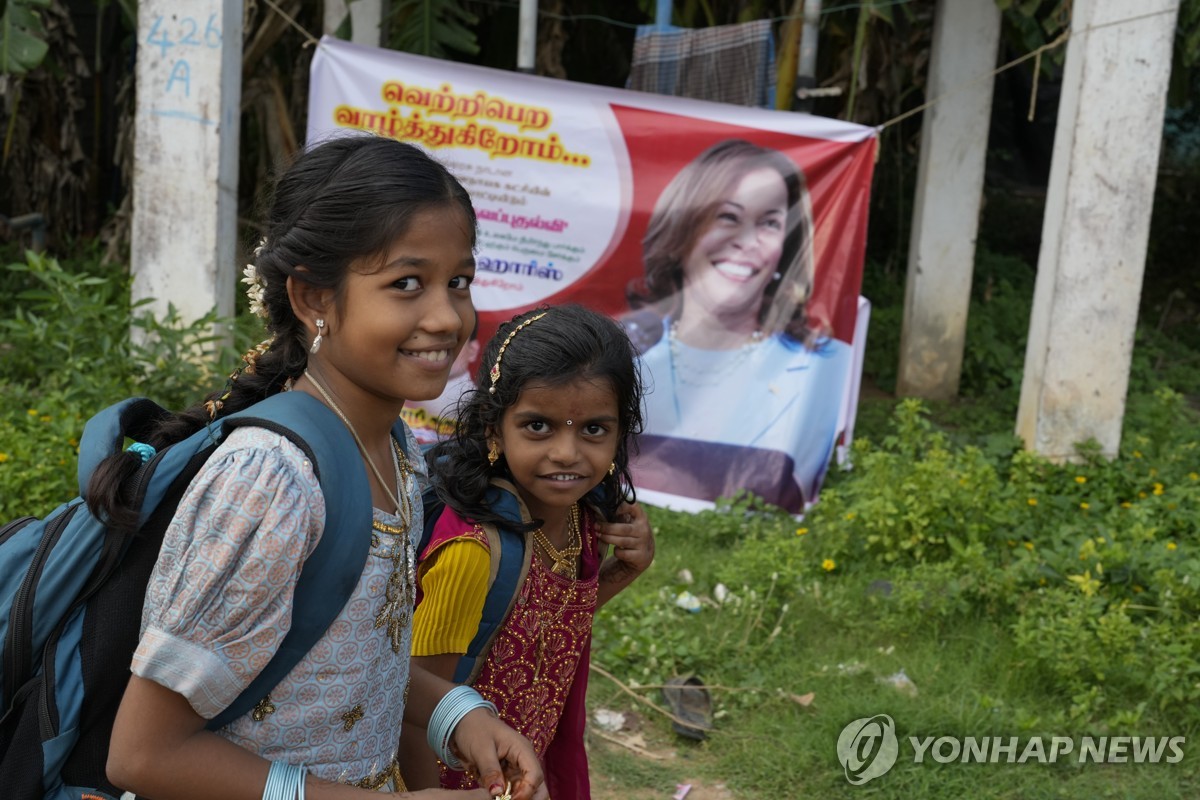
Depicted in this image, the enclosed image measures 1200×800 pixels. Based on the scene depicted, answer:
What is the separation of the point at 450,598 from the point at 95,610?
0.68m

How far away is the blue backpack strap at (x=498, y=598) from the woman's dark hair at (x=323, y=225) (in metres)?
0.61

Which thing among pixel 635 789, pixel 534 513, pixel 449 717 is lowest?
pixel 635 789

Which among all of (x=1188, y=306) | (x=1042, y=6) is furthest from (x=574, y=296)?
(x=1188, y=306)

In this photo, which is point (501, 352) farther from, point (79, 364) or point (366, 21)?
point (366, 21)

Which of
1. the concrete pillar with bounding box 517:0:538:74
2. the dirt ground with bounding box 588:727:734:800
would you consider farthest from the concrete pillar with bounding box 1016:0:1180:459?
the dirt ground with bounding box 588:727:734:800

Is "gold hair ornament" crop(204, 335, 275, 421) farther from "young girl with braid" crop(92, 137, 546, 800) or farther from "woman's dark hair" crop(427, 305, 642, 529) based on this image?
"woman's dark hair" crop(427, 305, 642, 529)

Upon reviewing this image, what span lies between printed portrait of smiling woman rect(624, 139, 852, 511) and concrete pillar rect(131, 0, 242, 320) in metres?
1.83

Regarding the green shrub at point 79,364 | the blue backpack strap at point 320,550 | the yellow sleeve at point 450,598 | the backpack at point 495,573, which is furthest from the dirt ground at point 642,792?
the blue backpack strap at point 320,550

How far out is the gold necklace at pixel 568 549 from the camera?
2256 millimetres

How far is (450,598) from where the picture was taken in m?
2.00

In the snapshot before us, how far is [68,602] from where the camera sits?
4.61 ft

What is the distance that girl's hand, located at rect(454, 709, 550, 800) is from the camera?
163 cm

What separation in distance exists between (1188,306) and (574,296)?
Result: 563cm

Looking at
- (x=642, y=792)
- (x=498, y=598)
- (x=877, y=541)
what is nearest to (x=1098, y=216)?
(x=877, y=541)
